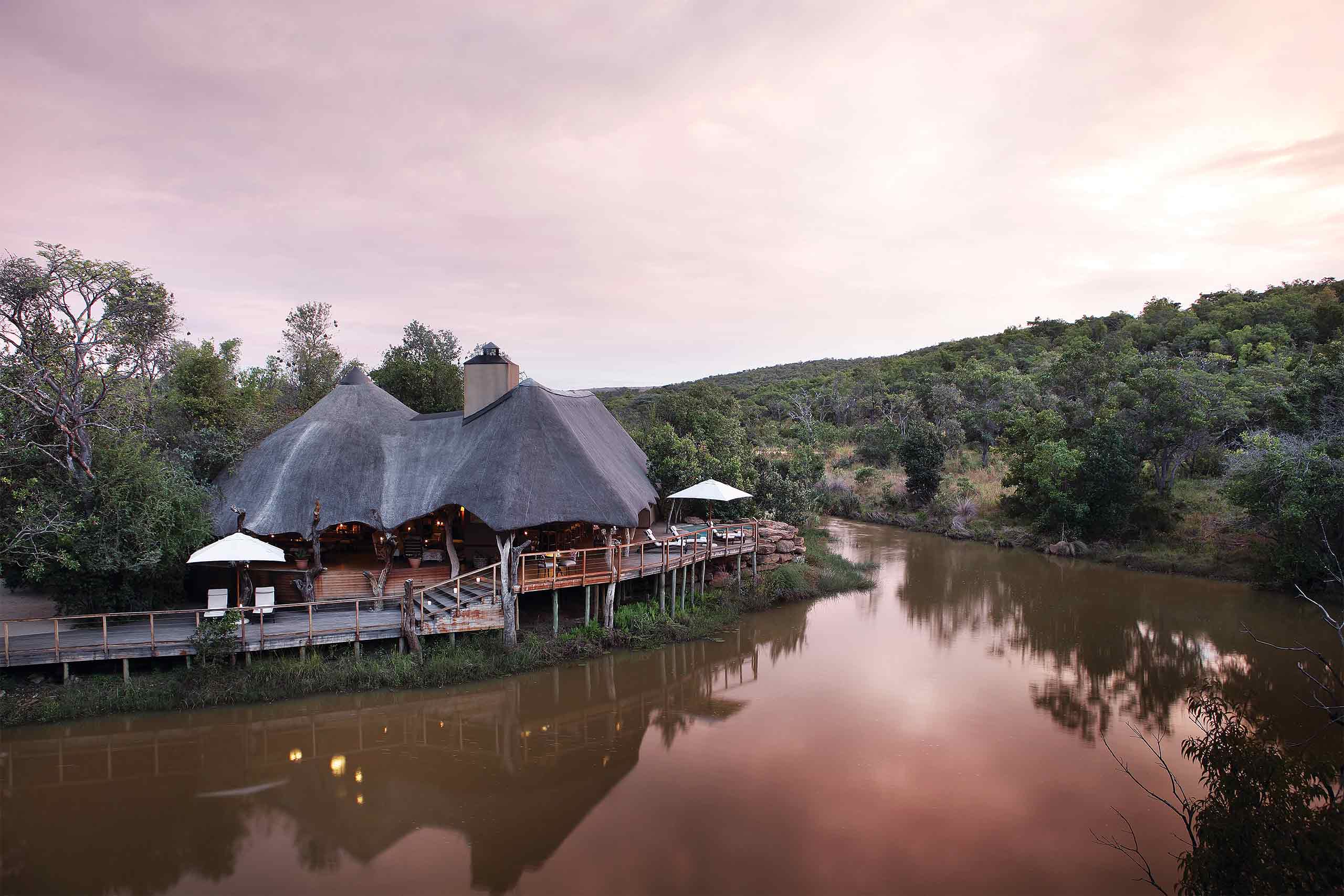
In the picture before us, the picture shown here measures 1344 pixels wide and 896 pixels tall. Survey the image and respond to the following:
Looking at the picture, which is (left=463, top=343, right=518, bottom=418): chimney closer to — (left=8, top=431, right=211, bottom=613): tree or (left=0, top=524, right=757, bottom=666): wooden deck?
(left=0, top=524, right=757, bottom=666): wooden deck

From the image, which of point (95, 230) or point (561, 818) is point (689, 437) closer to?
point (561, 818)

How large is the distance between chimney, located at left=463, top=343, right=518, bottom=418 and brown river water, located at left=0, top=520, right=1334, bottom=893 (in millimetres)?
7967

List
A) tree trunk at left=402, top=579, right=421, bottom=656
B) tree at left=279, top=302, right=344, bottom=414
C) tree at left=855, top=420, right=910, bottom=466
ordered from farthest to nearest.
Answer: tree at left=855, top=420, right=910, bottom=466
tree at left=279, top=302, right=344, bottom=414
tree trunk at left=402, top=579, right=421, bottom=656

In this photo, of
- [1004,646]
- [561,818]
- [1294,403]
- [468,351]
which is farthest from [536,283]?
[1294,403]

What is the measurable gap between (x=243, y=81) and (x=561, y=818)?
20261 millimetres

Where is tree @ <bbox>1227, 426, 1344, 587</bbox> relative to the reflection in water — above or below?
above

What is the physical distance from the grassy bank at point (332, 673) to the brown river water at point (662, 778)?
11.1 inches

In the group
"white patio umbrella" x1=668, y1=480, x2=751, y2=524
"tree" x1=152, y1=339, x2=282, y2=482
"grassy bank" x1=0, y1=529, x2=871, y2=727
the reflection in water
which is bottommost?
the reflection in water

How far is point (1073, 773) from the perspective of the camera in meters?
9.72

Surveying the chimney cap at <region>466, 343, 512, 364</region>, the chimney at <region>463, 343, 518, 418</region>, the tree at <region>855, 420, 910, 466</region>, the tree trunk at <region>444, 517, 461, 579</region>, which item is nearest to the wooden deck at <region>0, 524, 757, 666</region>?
the tree trunk at <region>444, 517, 461, 579</region>

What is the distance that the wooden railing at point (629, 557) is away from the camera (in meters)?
13.9

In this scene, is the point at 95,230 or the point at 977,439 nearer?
the point at 95,230

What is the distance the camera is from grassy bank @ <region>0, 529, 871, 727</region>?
10.5 metres

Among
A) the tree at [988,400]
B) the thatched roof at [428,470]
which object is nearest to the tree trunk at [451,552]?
the thatched roof at [428,470]
